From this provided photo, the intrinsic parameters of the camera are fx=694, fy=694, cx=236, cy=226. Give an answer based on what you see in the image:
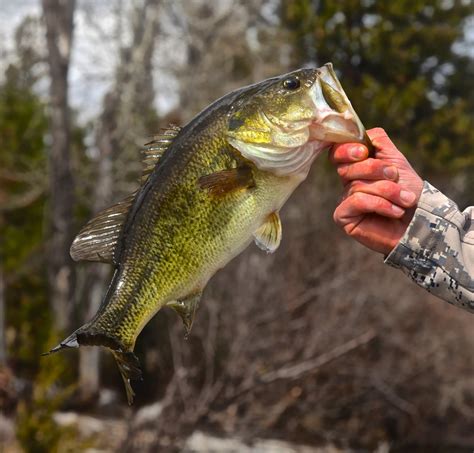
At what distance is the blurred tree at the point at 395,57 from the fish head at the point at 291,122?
14793 millimetres

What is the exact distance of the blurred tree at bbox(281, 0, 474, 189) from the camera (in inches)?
651

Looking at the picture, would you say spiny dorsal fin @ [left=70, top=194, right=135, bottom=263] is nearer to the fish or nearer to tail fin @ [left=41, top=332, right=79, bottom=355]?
the fish

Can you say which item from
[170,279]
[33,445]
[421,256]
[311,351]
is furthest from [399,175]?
[311,351]

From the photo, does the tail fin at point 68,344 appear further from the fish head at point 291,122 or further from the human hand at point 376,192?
the human hand at point 376,192

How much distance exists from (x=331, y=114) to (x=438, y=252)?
59 centimetres

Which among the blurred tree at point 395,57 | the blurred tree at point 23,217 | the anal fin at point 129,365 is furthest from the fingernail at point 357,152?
the blurred tree at point 395,57

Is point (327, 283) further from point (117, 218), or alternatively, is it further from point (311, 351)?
point (117, 218)

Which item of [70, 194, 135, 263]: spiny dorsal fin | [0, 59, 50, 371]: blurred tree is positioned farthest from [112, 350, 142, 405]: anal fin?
[0, 59, 50, 371]: blurred tree

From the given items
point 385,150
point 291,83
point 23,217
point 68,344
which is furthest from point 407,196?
point 23,217

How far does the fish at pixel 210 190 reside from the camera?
1962 millimetres

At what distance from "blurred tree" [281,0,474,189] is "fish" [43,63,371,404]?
14807mm

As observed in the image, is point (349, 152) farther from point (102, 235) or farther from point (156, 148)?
point (102, 235)

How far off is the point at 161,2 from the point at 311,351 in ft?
19.8

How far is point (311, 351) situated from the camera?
8.80m
